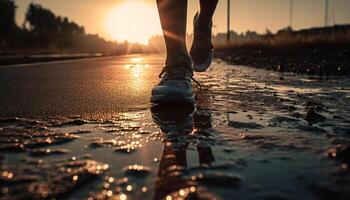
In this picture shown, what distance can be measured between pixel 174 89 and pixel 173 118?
12.8 inches

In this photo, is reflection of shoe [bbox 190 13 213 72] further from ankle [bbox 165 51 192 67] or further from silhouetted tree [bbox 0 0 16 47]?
silhouetted tree [bbox 0 0 16 47]

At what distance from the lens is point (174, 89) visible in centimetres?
168

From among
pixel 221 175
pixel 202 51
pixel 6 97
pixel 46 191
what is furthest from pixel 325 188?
pixel 202 51

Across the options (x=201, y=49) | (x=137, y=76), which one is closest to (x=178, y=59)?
(x=201, y=49)

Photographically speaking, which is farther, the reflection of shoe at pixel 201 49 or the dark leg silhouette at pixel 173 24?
the reflection of shoe at pixel 201 49

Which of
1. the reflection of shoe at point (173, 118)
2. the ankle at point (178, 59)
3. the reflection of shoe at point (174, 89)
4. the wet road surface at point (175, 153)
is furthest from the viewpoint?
the ankle at point (178, 59)

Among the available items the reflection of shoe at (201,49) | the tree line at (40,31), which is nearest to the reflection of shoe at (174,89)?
the reflection of shoe at (201,49)

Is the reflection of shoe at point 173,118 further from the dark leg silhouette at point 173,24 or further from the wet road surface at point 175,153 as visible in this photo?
the dark leg silhouette at point 173,24

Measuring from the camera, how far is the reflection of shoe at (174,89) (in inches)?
66.0

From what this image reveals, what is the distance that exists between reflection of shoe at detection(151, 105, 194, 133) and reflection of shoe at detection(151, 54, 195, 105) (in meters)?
0.03

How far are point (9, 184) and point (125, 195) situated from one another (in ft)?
0.74

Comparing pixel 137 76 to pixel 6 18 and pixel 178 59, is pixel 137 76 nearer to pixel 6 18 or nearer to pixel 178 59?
pixel 178 59

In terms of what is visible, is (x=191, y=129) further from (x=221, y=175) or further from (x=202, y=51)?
(x=202, y=51)

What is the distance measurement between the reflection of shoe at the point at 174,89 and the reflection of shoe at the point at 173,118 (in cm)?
3
